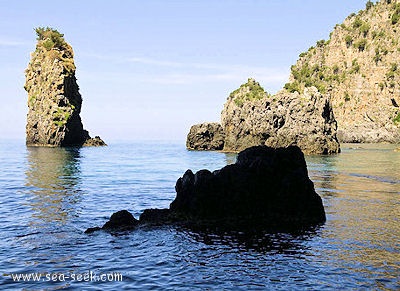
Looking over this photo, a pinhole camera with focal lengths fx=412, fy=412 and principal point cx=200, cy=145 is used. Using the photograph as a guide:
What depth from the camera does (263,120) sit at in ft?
Answer: 364

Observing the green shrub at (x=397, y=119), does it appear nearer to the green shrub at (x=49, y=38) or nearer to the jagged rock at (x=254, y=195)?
the green shrub at (x=49, y=38)

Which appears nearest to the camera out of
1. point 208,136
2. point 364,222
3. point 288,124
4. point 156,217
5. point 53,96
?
point 156,217

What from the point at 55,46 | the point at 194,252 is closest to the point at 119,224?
the point at 194,252

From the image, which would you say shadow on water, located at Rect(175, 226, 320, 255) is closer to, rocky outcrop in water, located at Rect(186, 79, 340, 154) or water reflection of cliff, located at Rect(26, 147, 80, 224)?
water reflection of cliff, located at Rect(26, 147, 80, 224)

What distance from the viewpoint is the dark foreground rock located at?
2634cm

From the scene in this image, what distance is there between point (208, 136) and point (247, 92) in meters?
30.7

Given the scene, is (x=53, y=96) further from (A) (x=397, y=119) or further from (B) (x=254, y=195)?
(A) (x=397, y=119)

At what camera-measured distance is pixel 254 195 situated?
27125 mm

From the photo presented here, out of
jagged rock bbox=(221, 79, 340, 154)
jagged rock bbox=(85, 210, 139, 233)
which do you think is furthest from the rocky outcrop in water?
jagged rock bbox=(85, 210, 139, 233)

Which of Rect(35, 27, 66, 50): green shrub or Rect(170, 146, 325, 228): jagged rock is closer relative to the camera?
Rect(170, 146, 325, 228): jagged rock

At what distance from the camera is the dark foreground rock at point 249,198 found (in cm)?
2634

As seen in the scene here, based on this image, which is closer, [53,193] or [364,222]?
[364,222]

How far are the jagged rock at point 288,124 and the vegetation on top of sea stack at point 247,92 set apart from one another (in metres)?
28.8

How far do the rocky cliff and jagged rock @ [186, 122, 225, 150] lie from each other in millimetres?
44020
